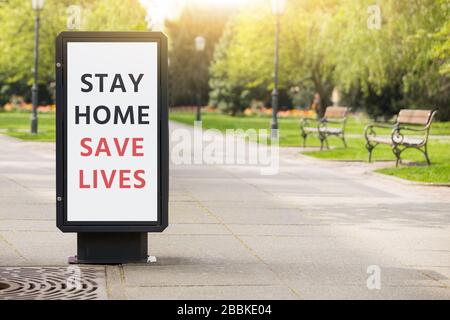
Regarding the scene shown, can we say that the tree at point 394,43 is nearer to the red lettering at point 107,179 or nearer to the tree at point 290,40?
the tree at point 290,40

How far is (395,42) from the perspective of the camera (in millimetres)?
31375

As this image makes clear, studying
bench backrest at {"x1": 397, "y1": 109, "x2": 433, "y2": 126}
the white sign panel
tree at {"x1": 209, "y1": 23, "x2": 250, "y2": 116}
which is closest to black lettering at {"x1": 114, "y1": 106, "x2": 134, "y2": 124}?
the white sign panel

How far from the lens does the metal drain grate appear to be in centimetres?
611

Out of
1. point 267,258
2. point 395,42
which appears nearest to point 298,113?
point 395,42

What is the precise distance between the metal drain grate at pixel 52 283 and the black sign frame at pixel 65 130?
35 centimetres

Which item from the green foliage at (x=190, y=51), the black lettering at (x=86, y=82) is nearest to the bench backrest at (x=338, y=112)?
the black lettering at (x=86, y=82)

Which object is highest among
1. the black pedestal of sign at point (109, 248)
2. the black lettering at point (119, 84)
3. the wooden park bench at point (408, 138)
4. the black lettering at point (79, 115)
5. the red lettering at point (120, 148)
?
the black lettering at point (119, 84)

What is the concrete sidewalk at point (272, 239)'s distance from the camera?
21.5ft

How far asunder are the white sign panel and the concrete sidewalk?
0.51 metres

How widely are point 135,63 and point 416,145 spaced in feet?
35.7

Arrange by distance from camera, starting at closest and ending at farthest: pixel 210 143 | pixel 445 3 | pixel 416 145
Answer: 1. pixel 416 145
2. pixel 445 3
3. pixel 210 143

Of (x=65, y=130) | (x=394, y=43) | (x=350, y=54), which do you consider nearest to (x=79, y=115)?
(x=65, y=130)

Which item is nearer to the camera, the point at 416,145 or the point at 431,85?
the point at 416,145

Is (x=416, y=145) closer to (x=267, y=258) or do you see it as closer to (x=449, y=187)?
(x=449, y=187)
